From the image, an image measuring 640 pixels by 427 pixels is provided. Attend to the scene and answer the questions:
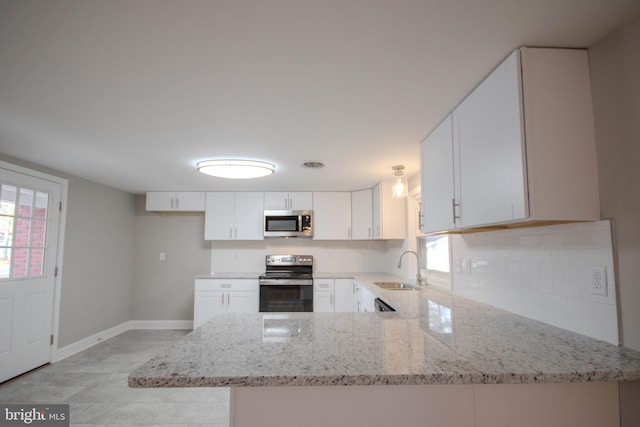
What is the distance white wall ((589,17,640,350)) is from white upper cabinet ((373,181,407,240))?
2663 mm

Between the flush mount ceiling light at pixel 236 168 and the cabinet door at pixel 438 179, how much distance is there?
4.79 feet

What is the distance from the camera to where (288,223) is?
14.9 feet

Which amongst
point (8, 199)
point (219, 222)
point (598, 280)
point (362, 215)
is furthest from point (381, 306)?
point (8, 199)

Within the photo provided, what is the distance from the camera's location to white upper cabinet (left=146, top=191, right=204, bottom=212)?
4.61 m

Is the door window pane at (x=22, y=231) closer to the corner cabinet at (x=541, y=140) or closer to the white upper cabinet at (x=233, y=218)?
the white upper cabinet at (x=233, y=218)

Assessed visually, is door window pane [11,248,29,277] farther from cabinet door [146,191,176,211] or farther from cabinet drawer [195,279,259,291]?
cabinet drawer [195,279,259,291]

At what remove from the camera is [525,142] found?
4.10 ft

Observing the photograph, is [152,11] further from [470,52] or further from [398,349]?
[398,349]

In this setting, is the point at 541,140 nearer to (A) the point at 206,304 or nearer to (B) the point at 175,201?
(A) the point at 206,304

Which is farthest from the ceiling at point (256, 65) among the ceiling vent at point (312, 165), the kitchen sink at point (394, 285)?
the kitchen sink at point (394, 285)

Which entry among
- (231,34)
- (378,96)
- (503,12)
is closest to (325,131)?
(378,96)

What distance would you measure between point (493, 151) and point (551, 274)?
2.20 ft

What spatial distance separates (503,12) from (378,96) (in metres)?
0.69

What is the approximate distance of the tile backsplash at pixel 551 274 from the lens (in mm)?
1258
